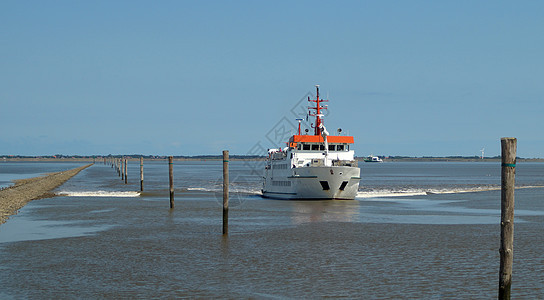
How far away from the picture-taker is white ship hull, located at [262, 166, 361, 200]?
47344 millimetres

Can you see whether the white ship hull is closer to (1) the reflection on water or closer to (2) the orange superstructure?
(1) the reflection on water

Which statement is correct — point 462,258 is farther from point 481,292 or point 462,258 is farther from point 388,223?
Answer: point 388,223

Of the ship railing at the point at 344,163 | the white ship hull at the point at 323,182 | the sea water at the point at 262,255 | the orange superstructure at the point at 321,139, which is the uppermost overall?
the orange superstructure at the point at 321,139

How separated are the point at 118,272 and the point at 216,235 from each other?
9.08m

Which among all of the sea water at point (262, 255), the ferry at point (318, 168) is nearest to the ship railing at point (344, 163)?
the ferry at point (318, 168)

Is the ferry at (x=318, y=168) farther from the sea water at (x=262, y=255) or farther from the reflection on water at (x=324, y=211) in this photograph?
the sea water at (x=262, y=255)

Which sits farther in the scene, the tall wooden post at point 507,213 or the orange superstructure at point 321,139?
the orange superstructure at point 321,139

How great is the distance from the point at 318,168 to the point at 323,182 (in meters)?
1.60

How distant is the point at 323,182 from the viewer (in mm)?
47844

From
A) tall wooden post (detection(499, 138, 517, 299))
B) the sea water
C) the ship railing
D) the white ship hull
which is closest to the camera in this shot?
tall wooden post (detection(499, 138, 517, 299))

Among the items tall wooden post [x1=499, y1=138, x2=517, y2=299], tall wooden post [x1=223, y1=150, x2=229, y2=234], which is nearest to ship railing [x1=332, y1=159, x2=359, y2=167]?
tall wooden post [x1=223, y1=150, x2=229, y2=234]

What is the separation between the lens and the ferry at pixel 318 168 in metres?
47.7

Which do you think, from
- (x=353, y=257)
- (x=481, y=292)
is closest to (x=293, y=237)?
(x=353, y=257)

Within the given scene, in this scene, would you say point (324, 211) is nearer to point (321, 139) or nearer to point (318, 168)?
point (318, 168)
